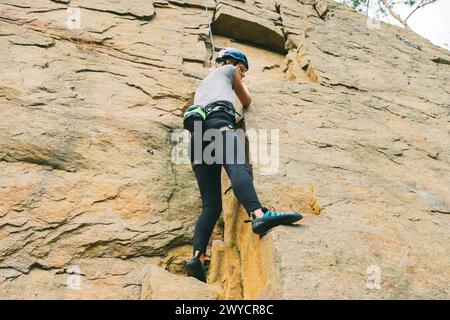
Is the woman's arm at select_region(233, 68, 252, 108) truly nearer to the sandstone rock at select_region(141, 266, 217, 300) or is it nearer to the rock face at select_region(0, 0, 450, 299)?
the rock face at select_region(0, 0, 450, 299)

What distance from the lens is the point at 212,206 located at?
4.73m

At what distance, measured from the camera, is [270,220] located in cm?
405

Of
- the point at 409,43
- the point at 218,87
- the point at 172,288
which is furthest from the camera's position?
the point at 409,43

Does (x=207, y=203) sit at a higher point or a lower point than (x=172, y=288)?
higher

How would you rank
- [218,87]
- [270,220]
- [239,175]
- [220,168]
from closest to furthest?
[270,220]
[239,175]
[220,168]
[218,87]

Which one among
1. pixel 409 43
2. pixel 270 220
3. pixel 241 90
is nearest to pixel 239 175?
pixel 270 220

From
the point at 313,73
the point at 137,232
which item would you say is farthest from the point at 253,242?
the point at 313,73

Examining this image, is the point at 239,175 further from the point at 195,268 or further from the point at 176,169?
the point at 176,169

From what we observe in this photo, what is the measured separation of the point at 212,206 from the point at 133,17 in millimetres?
5434

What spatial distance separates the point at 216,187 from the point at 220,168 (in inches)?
9.9

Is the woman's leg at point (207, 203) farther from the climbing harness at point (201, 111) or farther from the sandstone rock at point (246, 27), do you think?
the sandstone rock at point (246, 27)

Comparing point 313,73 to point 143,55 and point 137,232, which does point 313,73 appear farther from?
point 137,232

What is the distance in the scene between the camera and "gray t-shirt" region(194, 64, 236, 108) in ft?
16.7

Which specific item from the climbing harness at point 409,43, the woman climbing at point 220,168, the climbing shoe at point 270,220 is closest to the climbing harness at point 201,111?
the woman climbing at point 220,168
